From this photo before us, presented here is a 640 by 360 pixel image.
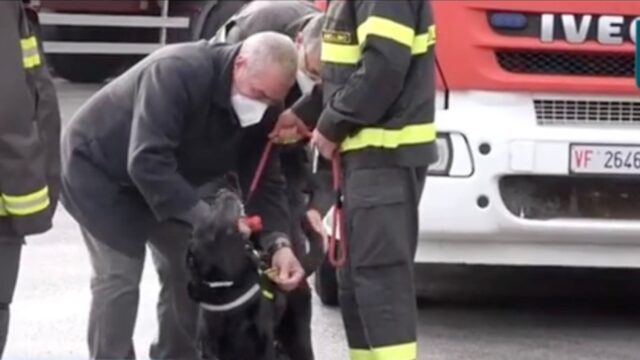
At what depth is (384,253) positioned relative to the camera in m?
6.08

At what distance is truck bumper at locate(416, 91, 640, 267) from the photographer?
23.8 feet

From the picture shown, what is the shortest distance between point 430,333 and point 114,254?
6.57 ft

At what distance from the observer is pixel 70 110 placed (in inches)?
566

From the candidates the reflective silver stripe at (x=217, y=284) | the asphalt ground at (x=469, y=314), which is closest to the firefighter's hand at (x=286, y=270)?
the reflective silver stripe at (x=217, y=284)

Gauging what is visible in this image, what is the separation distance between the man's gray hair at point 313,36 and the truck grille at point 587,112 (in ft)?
4.39

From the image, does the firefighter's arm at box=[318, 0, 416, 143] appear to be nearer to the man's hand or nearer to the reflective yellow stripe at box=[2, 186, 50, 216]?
the man's hand

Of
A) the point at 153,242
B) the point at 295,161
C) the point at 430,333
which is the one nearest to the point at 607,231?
the point at 430,333

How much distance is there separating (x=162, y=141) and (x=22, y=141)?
49cm

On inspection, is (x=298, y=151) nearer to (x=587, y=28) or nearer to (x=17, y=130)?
(x=17, y=130)

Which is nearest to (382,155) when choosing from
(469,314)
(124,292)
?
(124,292)

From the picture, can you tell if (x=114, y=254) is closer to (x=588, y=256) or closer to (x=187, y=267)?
(x=187, y=267)

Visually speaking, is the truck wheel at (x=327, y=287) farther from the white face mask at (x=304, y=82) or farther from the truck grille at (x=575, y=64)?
the white face mask at (x=304, y=82)

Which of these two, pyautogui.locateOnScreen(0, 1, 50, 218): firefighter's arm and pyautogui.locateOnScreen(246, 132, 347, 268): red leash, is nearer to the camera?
pyautogui.locateOnScreen(0, 1, 50, 218): firefighter's arm

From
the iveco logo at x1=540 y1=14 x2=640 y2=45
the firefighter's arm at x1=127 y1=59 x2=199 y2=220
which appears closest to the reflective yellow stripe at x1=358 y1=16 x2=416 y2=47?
the firefighter's arm at x1=127 y1=59 x2=199 y2=220
